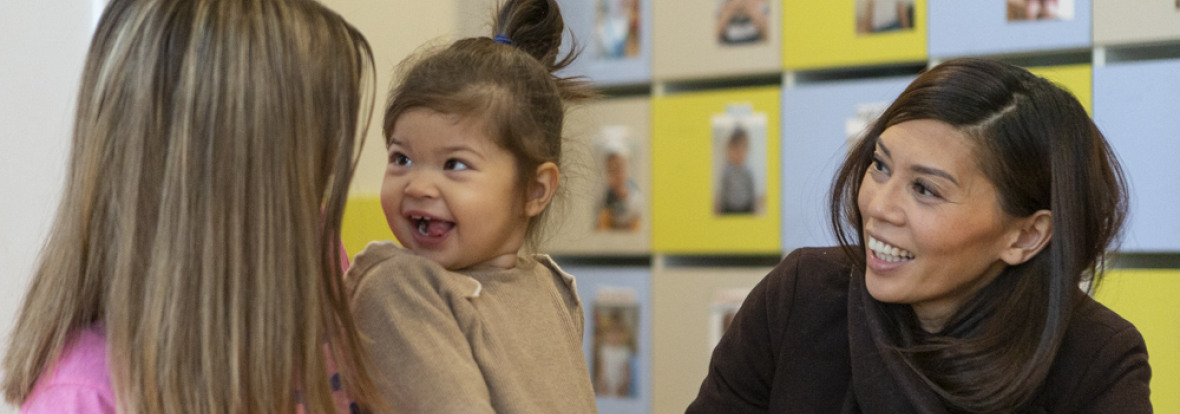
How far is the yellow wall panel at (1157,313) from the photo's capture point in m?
2.63

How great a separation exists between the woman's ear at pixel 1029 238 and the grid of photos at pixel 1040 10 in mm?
1500

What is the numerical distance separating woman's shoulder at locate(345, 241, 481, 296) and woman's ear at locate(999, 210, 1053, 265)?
0.76 m

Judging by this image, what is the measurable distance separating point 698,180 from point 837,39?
0.59m

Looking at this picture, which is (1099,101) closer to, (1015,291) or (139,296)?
(1015,291)

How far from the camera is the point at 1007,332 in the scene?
4.89ft

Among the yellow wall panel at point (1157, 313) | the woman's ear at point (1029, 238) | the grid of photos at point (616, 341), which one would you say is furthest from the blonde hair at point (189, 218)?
the grid of photos at point (616, 341)

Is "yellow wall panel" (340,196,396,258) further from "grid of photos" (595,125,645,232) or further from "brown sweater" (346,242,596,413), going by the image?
"grid of photos" (595,125,645,232)

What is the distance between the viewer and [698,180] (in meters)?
3.33

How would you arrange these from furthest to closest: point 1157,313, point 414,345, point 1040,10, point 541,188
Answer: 1. point 1040,10
2. point 1157,313
3. point 541,188
4. point 414,345

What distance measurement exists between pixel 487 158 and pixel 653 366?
2.16 metres

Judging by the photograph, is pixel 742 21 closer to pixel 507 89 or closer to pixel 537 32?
pixel 537 32

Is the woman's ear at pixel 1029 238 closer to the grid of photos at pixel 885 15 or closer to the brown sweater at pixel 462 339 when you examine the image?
the brown sweater at pixel 462 339

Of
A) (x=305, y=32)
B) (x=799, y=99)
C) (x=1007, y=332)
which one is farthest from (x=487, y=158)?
(x=799, y=99)

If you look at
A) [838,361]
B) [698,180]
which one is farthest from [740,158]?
[838,361]
